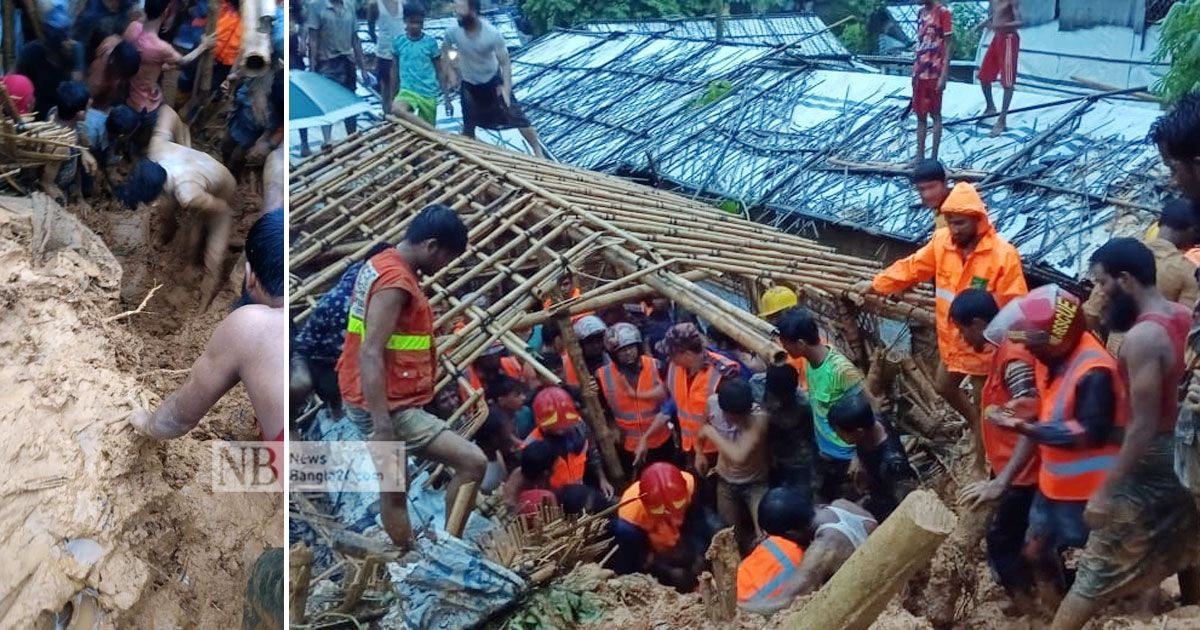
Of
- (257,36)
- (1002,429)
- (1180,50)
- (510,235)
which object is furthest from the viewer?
(257,36)

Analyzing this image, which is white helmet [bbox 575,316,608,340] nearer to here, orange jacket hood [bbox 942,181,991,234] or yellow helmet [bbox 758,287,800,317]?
yellow helmet [bbox 758,287,800,317]

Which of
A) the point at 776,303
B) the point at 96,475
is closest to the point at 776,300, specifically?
the point at 776,303

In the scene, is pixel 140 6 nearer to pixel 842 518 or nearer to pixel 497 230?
pixel 497 230

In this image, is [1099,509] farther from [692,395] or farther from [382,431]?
[382,431]

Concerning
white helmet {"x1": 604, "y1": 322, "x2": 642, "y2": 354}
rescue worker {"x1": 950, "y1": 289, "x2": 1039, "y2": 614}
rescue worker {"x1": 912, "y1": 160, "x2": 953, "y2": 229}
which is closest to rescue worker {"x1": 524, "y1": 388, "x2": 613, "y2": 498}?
white helmet {"x1": 604, "y1": 322, "x2": 642, "y2": 354}

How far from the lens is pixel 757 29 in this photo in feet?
12.3

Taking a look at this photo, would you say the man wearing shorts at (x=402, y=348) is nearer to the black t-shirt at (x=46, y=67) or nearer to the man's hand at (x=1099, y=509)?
the man's hand at (x=1099, y=509)

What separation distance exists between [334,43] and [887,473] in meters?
2.32

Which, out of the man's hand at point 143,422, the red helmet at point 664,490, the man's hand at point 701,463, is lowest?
the red helmet at point 664,490

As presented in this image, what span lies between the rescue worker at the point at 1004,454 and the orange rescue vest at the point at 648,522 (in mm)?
973

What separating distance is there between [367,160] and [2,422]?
5.25ft

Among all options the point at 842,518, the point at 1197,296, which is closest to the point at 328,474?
the point at 842,518

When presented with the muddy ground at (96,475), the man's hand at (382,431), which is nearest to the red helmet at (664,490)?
the man's hand at (382,431)

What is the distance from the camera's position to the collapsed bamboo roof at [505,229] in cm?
377
